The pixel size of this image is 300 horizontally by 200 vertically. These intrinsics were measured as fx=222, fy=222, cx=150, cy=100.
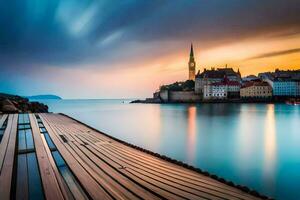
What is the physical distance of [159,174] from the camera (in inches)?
179

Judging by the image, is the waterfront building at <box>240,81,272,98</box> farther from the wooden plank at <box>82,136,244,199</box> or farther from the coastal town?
the wooden plank at <box>82,136,244,199</box>

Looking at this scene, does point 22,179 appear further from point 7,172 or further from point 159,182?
point 159,182

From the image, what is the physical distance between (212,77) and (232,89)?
1100cm

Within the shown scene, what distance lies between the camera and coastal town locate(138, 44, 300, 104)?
87.0 metres

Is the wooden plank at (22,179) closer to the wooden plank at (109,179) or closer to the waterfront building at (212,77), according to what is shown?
the wooden plank at (109,179)

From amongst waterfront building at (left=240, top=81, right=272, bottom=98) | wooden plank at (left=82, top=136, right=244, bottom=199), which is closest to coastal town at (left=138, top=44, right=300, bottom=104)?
waterfront building at (left=240, top=81, right=272, bottom=98)

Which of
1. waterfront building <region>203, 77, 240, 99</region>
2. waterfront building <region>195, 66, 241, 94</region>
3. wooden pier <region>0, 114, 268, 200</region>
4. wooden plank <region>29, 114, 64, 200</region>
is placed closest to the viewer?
wooden plank <region>29, 114, 64, 200</region>

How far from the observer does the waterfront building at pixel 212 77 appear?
9669 cm

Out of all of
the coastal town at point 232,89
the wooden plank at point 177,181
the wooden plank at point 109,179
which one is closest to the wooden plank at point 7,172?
the wooden plank at point 109,179

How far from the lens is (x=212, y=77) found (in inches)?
3903

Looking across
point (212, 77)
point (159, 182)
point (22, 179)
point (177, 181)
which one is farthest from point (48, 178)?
point (212, 77)

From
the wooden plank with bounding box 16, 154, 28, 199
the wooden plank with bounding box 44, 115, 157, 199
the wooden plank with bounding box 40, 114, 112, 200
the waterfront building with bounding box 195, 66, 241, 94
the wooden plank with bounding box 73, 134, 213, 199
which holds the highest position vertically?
the waterfront building with bounding box 195, 66, 241, 94

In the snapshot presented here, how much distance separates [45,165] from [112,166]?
1.34 meters

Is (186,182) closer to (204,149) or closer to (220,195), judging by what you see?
(220,195)
